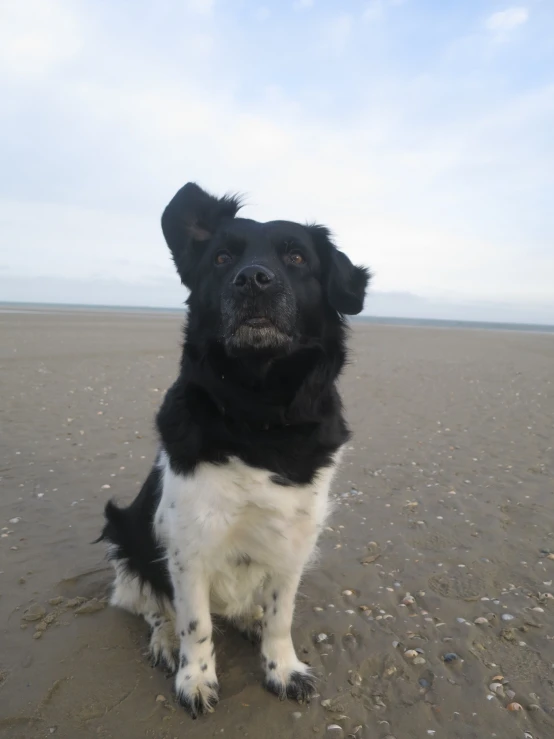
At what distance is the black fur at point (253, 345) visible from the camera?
98.1 inches

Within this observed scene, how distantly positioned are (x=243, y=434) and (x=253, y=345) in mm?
448

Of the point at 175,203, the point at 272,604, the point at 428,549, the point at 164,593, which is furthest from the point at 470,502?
the point at 175,203

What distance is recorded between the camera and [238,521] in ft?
8.12

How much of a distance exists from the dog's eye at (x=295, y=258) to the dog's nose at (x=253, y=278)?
0.39 meters

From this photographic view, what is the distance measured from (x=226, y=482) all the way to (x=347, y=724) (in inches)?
53.4

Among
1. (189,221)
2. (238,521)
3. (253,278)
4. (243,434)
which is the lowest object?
(238,521)

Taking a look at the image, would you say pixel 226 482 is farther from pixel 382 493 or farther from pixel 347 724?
pixel 382 493

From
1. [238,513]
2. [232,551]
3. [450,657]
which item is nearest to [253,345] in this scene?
[238,513]

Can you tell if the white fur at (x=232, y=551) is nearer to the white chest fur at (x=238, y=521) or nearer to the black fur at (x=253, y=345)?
the white chest fur at (x=238, y=521)

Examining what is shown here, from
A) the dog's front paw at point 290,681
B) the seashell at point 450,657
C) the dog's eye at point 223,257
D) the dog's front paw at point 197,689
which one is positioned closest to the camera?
the dog's front paw at point 197,689

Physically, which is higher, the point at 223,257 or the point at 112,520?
the point at 223,257

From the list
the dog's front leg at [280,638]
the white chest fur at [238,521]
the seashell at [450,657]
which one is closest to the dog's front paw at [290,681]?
the dog's front leg at [280,638]

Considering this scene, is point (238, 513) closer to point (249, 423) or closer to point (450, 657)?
point (249, 423)

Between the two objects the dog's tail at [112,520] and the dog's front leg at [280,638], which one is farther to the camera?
the dog's tail at [112,520]
